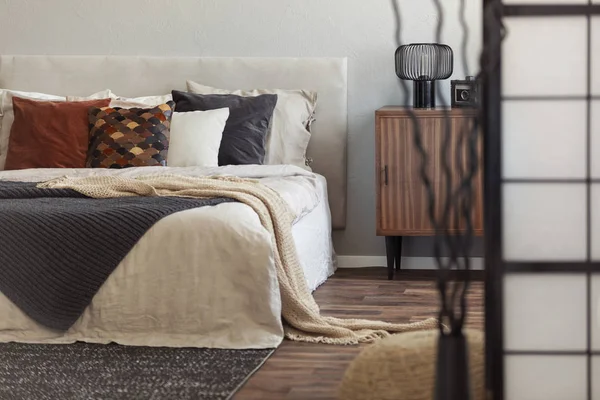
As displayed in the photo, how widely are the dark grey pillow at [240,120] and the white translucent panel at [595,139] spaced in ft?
10.8

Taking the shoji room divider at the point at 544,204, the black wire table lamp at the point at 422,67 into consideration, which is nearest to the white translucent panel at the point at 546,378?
the shoji room divider at the point at 544,204

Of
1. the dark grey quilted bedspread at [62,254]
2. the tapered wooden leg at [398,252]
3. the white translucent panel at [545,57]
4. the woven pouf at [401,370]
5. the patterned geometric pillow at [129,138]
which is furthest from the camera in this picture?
the tapered wooden leg at [398,252]

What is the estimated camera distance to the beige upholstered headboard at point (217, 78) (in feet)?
18.2

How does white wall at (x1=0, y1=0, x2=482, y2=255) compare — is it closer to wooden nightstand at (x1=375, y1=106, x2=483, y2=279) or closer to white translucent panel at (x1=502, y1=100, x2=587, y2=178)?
wooden nightstand at (x1=375, y1=106, x2=483, y2=279)

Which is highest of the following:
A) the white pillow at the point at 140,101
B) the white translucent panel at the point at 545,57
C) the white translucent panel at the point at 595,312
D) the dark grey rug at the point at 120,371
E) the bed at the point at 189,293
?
the white translucent panel at the point at 545,57

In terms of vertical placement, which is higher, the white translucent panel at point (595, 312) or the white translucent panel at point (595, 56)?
the white translucent panel at point (595, 56)

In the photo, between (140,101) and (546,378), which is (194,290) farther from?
(140,101)

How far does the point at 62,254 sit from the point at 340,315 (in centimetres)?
123

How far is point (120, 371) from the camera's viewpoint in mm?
3188

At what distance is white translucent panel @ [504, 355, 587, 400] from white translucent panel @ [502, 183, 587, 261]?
193mm

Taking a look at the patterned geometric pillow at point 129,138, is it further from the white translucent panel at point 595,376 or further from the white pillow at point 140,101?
the white translucent panel at point 595,376

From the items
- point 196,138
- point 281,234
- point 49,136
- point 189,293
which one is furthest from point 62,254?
point 49,136

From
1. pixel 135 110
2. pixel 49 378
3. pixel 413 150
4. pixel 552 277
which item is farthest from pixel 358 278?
pixel 552 277

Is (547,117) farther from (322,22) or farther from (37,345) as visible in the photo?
(322,22)
